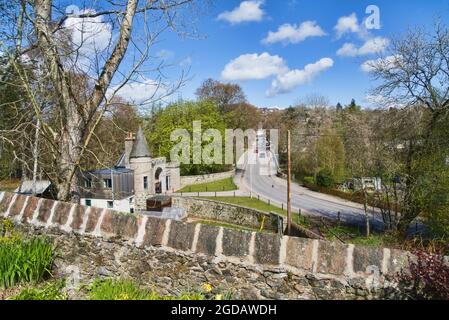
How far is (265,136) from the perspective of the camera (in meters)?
67.8

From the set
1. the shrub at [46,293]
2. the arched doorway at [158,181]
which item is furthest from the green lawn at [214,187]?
the shrub at [46,293]

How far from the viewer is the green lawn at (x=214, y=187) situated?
1623 inches

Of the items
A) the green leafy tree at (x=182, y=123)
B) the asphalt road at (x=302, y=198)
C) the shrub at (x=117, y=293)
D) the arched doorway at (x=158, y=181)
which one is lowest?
the asphalt road at (x=302, y=198)

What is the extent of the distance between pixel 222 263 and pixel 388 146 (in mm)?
18502

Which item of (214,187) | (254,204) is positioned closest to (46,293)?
(254,204)

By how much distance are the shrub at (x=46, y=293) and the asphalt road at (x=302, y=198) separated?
83.2 ft

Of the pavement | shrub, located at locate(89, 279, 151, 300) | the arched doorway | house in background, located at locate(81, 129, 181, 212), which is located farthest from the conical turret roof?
shrub, located at locate(89, 279, 151, 300)

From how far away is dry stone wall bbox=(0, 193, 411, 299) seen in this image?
10.9 feet

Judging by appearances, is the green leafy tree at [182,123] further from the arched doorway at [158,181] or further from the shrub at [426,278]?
the shrub at [426,278]

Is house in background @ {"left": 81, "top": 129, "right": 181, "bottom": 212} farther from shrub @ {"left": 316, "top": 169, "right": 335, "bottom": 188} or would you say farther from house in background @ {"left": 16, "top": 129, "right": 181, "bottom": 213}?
shrub @ {"left": 316, "top": 169, "right": 335, "bottom": 188}

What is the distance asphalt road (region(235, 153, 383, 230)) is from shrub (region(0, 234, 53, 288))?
2529cm

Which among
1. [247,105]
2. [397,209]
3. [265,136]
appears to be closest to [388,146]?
[397,209]

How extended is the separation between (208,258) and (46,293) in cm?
175

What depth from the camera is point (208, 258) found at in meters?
3.81
